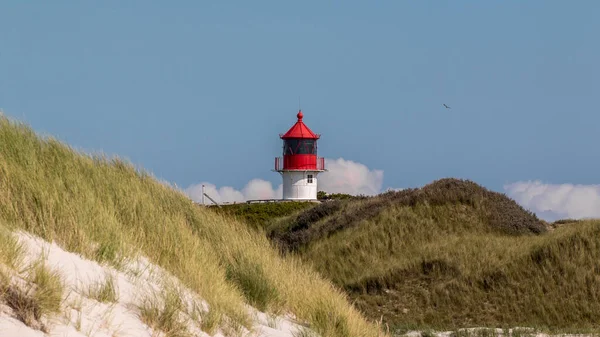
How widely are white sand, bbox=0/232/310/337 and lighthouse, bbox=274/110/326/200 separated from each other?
4202 centimetres

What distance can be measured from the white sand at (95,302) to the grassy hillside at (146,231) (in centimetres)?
22

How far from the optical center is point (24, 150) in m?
10.3

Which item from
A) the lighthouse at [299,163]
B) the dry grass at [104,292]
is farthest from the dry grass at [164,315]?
the lighthouse at [299,163]

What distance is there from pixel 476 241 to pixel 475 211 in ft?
12.1

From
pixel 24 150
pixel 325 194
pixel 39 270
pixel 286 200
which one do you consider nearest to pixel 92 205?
pixel 24 150

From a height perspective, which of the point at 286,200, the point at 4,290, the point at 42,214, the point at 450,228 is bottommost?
the point at 4,290

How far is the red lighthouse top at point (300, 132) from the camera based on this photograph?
50.6 m

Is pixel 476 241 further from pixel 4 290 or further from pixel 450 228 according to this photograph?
pixel 4 290

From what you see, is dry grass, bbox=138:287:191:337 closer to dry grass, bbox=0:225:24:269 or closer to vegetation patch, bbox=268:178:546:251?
dry grass, bbox=0:225:24:269

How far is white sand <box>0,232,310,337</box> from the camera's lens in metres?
6.46

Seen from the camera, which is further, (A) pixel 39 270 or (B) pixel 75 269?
(B) pixel 75 269

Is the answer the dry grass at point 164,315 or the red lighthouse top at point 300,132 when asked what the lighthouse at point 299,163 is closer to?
the red lighthouse top at point 300,132

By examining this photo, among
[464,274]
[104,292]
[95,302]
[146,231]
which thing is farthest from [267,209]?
[95,302]

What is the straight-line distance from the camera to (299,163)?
51250mm
